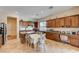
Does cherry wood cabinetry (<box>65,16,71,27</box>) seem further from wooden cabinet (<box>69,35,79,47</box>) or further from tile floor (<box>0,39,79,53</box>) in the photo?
tile floor (<box>0,39,79,53</box>)

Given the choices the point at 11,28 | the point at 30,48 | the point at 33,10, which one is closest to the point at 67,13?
the point at 33,10

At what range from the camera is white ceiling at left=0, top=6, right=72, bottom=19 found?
2.94 m

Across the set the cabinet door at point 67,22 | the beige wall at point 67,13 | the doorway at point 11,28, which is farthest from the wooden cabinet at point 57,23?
the doorway at point 11,28

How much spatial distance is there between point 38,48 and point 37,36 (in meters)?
0.38

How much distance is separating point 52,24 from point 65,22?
41 centimetres

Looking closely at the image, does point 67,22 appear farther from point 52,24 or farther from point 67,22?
point 52,24

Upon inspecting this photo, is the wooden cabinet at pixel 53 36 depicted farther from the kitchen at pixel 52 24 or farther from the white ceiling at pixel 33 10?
the white ceiling at pixel 33 10

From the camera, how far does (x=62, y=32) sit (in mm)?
3164

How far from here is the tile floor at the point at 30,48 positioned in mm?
2920

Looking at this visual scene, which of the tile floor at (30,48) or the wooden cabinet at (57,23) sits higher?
the wooden cabinet at (57,23)

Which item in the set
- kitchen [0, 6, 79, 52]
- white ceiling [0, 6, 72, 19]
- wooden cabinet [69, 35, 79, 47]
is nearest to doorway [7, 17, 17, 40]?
kitchen [0, 6, 79, 52]

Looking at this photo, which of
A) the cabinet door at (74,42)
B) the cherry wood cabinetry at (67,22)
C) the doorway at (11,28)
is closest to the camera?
the cabinet door at (74,42)

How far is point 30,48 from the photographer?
3.07 metres
